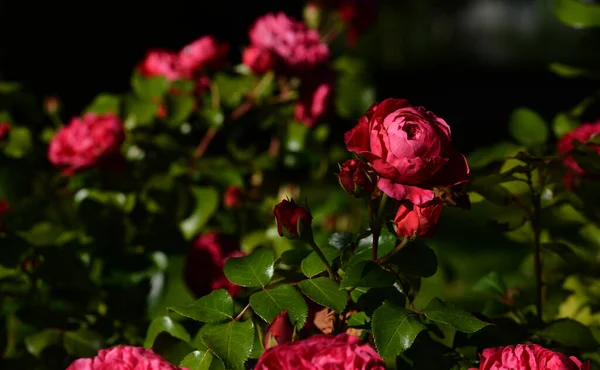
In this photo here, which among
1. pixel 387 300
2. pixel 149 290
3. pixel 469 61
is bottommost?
pixel 469 61

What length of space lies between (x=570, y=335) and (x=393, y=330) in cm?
32

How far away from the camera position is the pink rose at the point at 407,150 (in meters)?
0.76

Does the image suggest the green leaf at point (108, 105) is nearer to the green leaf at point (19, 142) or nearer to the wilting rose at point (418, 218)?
the green leaf at point (19, 142)

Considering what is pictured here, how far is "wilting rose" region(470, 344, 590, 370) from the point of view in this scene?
0.74 meters

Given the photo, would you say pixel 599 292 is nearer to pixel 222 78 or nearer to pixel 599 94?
pixel 599 94

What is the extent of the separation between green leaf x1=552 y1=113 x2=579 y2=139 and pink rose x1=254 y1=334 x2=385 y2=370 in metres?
1.04

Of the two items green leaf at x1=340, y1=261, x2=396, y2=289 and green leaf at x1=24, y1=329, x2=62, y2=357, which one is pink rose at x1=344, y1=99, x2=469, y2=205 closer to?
green leaf at x1=340, y1=261, x2=396, y2=289

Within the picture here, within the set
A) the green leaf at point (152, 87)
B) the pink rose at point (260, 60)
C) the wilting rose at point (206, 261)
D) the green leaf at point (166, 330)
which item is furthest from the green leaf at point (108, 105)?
the green leaf at point (166, 330)

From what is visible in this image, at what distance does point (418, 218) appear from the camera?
2.57 feet

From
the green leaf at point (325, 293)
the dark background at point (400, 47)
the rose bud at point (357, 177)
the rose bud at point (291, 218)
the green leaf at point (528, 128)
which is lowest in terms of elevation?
the dark background at point (400, 47)

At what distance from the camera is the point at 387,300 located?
813 millimetres

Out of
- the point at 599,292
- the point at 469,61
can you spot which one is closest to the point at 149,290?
the point at 599,292

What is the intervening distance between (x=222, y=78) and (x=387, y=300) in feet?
3.05

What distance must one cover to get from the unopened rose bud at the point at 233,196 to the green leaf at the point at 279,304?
73 cm
